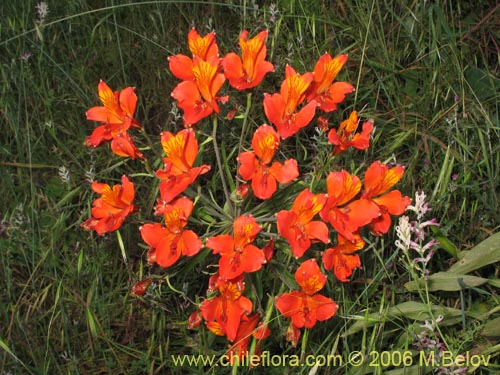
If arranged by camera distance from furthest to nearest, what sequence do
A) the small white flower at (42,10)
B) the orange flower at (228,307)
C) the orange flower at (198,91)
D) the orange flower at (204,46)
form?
the small white flower at (42,10), the orange flower at (204,46), the orange flower at (198,91), the orange flower at (228,307)

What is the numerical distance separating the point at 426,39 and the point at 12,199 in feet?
6.90

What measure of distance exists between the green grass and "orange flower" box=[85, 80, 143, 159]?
303 mm

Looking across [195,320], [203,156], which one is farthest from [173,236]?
[203,156]

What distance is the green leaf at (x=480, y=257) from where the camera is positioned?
2543 mm

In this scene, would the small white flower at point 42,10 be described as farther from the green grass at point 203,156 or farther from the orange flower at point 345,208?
the orange flower at point 345,208

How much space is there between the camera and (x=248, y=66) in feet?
8.07

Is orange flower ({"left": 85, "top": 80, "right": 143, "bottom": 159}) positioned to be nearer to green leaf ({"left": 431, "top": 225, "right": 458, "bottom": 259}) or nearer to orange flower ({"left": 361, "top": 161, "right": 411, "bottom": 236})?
orange flower ({"left": 361, "top": 161, "right": 411, "bottom": 236})

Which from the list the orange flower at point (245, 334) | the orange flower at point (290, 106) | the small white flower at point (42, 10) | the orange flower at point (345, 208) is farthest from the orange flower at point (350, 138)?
the small white flower at point (42, 10)

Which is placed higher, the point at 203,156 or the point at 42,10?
the point at 42,10

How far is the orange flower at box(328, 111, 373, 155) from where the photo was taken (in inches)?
96.7

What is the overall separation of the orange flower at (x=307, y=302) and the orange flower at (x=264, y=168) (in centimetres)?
27

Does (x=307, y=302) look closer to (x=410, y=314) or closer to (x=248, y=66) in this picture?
(x=410, y=314)

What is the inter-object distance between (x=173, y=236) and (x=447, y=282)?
40.6 inches

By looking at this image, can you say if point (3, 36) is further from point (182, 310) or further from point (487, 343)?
point (487, 343)
